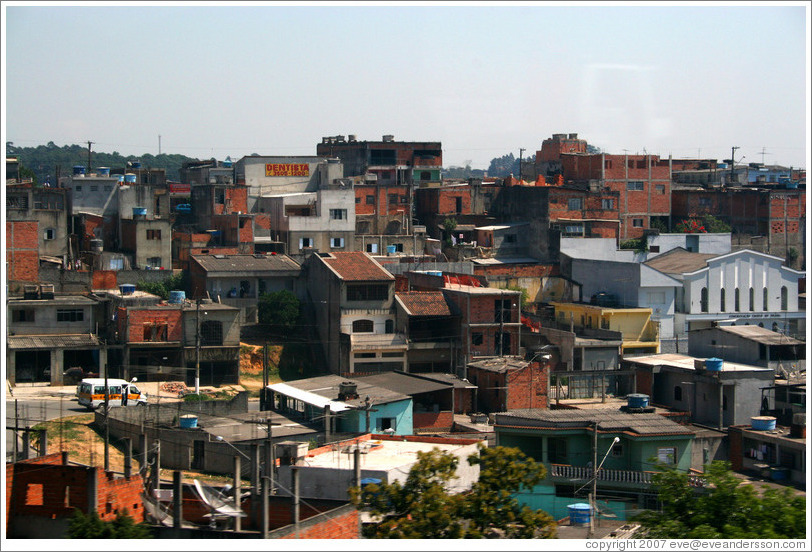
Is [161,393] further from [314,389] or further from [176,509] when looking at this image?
[176,509]

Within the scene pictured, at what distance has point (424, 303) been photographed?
28609mm

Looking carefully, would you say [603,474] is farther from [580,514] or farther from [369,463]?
[369,463]

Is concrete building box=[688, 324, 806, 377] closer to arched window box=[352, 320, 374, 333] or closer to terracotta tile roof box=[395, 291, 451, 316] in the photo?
terracotta tile roof box=[395, 291, 451, 316]

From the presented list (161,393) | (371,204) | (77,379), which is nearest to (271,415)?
(161,393)

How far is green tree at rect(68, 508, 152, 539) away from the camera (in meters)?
11.8

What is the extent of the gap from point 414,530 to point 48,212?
2370cm

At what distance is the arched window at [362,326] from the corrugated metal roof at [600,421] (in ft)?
23.6

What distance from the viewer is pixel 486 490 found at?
12.6 meters

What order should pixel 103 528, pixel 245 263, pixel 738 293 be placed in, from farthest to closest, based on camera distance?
pixel 738 293, pixel 245 263, pixel 103 528

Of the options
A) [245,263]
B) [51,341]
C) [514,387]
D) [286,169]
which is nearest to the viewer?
[514,387]

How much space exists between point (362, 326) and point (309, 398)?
19.3 ft

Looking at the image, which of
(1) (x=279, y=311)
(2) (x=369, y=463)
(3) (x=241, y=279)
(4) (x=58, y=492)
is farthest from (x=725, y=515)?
(3) (x=241, y=279)

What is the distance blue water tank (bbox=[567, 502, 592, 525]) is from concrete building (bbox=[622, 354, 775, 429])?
7.93 meters

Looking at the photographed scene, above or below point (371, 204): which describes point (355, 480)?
below
